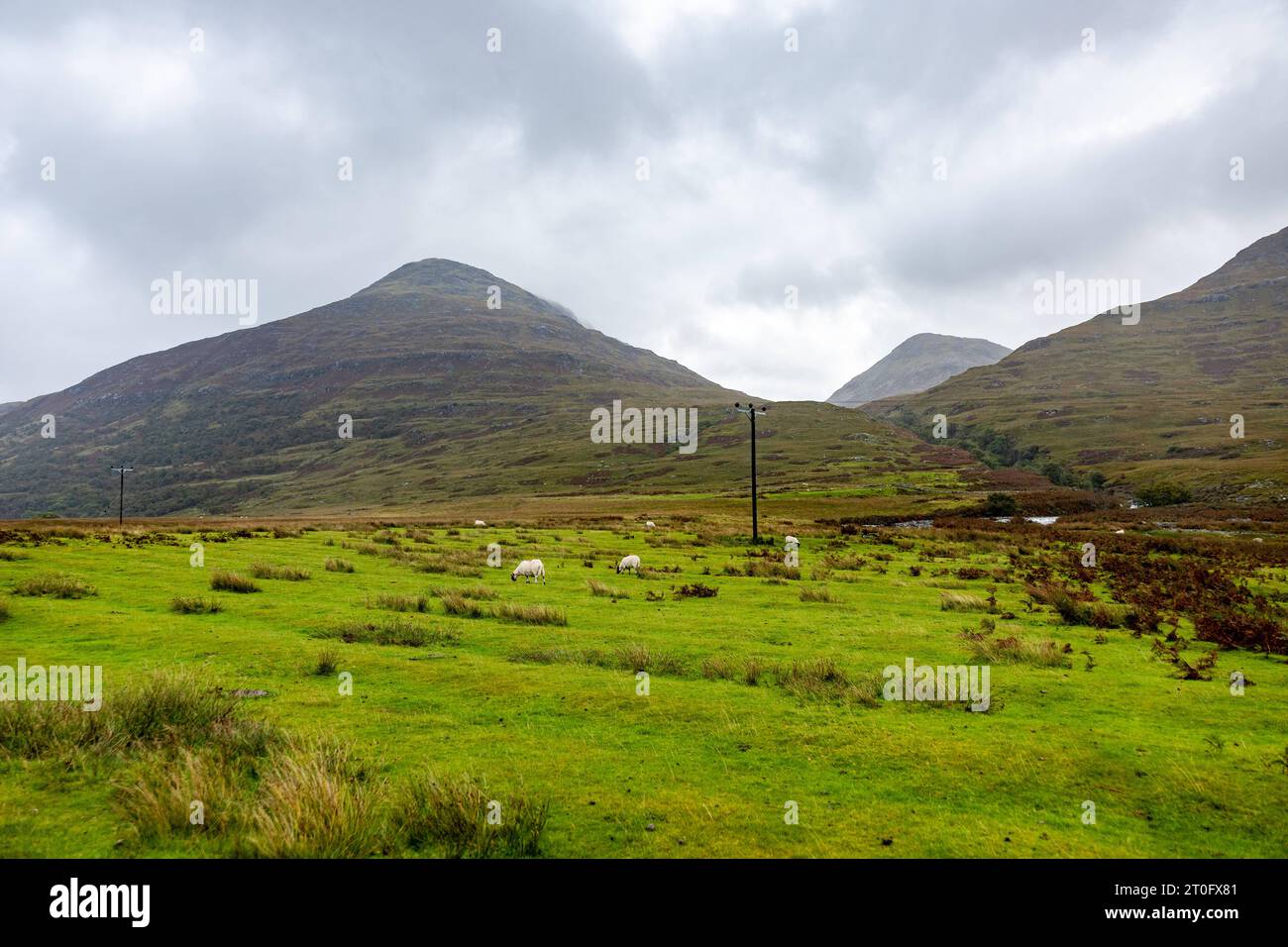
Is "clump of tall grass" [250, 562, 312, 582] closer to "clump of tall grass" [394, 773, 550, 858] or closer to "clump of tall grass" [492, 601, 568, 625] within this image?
"clump of tall grass" [492, 601, 568, 625]

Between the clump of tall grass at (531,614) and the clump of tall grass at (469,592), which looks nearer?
the clump of tall grass at (531,614)

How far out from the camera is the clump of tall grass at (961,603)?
2041 centimetres

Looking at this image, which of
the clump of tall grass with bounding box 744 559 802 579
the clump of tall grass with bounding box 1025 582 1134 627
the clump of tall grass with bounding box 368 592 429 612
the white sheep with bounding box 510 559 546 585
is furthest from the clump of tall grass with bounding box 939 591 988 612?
the clump of tall grass with bounding box 368 592 429 612

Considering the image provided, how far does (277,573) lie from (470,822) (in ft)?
69.9

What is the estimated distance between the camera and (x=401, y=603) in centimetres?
1881

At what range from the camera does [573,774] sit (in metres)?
7.30

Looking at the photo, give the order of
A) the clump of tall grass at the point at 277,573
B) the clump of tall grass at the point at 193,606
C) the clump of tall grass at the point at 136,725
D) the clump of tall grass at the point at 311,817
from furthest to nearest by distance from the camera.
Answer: the clump of tall grass at the point at 277,573
the clump of tall grass at the point at 193,606
the clump of tall grass at the point at 136,725
the clump of tall grass at the point at 311,817

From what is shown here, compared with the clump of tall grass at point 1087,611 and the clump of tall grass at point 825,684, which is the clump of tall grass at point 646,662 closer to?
the clump of tall grass at point 825,684

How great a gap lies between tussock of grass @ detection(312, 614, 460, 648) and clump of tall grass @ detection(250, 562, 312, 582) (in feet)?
31.9

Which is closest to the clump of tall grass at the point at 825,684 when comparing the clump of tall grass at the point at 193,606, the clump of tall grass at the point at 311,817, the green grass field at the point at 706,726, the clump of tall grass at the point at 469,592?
the green grass field at the point at 706,726

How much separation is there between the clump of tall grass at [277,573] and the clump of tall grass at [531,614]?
9.94m

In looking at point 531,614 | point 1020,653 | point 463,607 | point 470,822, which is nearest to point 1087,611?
point 1020,653

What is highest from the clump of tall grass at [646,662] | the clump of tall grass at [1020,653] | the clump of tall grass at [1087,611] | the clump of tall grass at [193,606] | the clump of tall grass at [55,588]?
the clump of tall grass at [55,588]

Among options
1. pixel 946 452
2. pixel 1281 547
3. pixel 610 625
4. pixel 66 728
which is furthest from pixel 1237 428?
pixel 66 728
